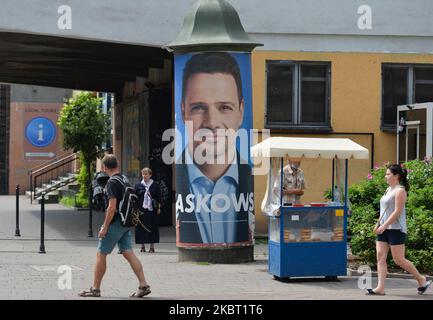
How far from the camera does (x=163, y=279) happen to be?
14.8 m

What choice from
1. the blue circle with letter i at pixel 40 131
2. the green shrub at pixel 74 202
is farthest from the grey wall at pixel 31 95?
the green shrub at pixel 74 202

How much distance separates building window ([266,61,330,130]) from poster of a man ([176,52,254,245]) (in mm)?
6316

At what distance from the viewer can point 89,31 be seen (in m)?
20.9

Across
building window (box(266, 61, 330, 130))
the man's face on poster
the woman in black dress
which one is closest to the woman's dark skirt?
the woman in black dress

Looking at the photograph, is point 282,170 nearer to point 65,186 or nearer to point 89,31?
point 89,31

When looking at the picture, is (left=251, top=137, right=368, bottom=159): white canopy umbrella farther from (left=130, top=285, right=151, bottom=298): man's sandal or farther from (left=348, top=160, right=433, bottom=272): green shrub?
(left=130, top=285, right=151, bottom=298): man's sandal

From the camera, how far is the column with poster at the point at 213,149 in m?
16.7

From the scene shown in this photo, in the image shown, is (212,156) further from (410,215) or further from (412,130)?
(412,130)

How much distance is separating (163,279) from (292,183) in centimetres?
243

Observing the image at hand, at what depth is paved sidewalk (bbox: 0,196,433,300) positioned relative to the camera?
42.8 feet

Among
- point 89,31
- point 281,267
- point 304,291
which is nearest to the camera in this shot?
point 304,291

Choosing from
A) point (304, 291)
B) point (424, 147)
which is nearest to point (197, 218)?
point (304, 291)

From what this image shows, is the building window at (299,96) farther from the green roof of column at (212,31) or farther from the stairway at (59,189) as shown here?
the stairway at (59,189)
